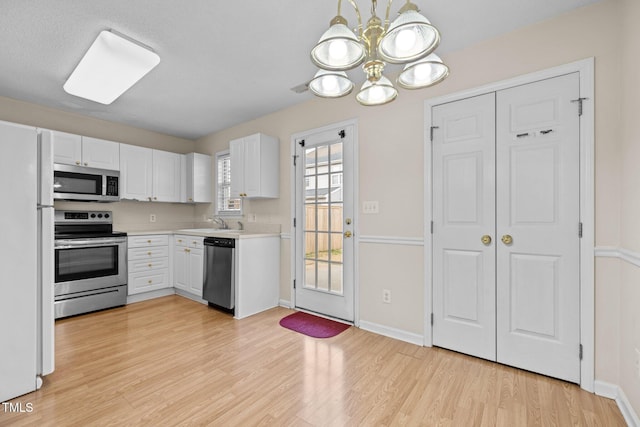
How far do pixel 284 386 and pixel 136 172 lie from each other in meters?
3.65

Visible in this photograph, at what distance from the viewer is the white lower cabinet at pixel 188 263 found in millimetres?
3771

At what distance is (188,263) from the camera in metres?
3.94

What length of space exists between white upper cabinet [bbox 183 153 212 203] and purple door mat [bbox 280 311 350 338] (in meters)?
2.51

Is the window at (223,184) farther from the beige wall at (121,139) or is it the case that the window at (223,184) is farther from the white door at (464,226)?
the white door at (464,226)

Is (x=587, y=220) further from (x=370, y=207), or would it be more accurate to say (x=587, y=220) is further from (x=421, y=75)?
(x=370, y=207)

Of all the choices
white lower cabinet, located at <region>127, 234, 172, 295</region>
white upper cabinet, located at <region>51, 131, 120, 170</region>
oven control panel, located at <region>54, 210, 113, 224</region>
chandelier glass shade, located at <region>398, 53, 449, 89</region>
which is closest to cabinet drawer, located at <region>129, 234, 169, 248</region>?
white lower cabinet, located at <region>127, 234, 172, 295</region>

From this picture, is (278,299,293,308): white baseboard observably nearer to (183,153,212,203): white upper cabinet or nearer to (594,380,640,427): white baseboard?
(183,153,212,203): white upper cabinet

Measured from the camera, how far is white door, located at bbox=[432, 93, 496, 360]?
2236mm

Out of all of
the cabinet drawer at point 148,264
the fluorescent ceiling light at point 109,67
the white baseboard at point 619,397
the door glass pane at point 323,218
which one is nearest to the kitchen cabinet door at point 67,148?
the fluorescent ceiling light at point 109,67

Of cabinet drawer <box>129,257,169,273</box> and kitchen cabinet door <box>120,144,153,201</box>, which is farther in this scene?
kitchen cabinet door <box>120,144,153,201</box>

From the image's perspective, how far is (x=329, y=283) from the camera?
3207 millimetres

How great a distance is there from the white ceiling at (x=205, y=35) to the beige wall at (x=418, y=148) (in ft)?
0.44

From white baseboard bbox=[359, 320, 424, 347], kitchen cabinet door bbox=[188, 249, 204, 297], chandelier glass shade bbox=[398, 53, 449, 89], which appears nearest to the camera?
chandelier glass shade bbox=[398, 53, 449, 89]

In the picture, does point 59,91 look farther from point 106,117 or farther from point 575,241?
point 575,241
